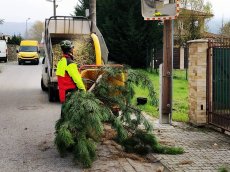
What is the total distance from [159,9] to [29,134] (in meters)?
4.33

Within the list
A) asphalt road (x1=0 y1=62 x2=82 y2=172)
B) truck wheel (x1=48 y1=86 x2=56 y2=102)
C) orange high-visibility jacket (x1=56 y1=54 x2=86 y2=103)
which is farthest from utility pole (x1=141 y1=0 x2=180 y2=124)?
truck wheel (x1=48 y1=86 x2=56 y2=102)

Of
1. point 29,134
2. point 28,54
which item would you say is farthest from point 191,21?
point 29,134

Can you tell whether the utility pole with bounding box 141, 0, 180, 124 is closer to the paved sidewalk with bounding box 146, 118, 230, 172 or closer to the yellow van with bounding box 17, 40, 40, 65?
the paved sidewalk with bounding box 146, 118, 230, 172

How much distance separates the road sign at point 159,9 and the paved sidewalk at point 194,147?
2.63 m

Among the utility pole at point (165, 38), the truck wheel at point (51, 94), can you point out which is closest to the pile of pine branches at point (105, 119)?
the utility pole at point (165, 38)

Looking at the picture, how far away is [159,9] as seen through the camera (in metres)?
11.0

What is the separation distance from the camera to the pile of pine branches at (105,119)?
7234mm

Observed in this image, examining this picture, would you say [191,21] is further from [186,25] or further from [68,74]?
[68,74]

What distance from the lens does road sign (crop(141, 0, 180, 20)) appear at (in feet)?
35.6

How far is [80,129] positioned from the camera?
289 inches

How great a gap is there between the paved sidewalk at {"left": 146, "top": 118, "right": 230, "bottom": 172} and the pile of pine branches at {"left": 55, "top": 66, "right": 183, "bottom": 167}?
16.1 inches

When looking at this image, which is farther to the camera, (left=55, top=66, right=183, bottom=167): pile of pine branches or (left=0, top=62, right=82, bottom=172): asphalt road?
(left=0, top=62, right=82, bottom=172): asphalt road

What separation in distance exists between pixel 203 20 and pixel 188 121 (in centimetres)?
3138

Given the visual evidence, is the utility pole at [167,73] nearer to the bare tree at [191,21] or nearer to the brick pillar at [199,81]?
the brick pillar at [199,81]
